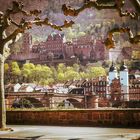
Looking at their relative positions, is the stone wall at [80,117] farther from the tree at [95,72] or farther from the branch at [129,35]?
the tree at [95,72]

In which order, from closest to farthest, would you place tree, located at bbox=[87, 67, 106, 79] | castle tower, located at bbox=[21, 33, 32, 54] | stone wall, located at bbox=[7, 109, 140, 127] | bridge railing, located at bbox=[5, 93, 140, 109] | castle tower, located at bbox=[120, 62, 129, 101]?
stone wall, located at bbox=[7, 109, 140, 127] → bridge railing, located at bbox=[5, 93, 140, 109] → castle tower, located at bbox=[120, 62, 129, 101] → castle tower, located at bbox=[21, 33, 32, 54] → tree, located at bbox=[87, 67, 106, 79]

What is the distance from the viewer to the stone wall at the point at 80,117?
571 inches

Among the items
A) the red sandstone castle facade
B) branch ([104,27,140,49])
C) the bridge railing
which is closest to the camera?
branch ([104,27,140,49])

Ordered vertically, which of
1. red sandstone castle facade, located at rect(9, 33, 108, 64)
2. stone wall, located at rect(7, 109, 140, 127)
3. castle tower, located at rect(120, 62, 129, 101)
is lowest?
stone wall, located at rect(7, 109, 140, 127)

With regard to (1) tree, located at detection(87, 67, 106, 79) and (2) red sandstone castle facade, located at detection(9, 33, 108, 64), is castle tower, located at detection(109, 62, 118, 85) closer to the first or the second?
(1) tree, located at detection(87, 67, 106, 79)

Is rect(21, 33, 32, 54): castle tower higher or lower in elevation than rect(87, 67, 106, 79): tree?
higher

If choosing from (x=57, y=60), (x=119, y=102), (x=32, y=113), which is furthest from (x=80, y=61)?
(x=32, y=113)

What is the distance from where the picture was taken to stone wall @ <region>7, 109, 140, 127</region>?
14508 millimetres

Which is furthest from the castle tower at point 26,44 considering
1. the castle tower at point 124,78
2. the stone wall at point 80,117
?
the stone wall at point 80,117

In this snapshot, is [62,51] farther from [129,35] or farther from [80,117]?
[129,35]

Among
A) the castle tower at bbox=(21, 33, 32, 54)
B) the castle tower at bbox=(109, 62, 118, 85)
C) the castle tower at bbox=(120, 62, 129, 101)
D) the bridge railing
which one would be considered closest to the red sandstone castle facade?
the castle tower at bbox=(21, 33, 32, 54)

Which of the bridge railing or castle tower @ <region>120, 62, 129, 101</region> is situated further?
castle tower @ <region>120, 62, 129, 101</region>

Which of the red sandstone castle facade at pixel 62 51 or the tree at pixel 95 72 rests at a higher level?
the red sandstone castle facade at pixel 62 51

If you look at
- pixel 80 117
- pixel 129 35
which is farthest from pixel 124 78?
pixel 129 35
